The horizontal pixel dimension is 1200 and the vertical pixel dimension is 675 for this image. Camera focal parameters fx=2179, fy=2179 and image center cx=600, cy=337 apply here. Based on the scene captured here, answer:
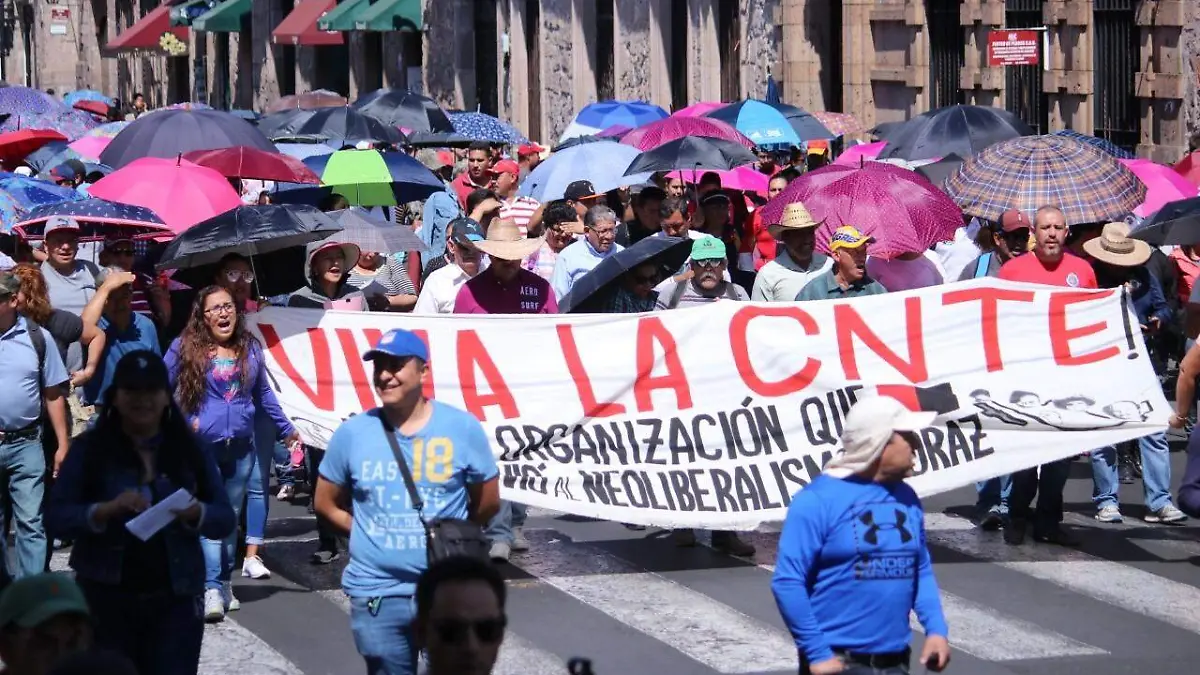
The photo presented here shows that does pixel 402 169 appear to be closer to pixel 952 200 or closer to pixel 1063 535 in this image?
pixel 952 200

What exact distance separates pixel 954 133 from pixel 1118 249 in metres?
5.15

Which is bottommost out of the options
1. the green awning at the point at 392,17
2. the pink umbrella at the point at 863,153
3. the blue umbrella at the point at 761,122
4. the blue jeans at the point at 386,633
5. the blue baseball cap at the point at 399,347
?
the blue jeans at the point at 386,633

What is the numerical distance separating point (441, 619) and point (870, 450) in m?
2.08

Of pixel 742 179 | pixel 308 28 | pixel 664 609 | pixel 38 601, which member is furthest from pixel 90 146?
pixel 308 28

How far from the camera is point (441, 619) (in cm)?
481

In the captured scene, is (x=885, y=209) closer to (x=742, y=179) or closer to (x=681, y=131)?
(x=681, y=131)

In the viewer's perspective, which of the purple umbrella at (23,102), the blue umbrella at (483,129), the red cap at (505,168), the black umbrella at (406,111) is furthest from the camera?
the purple umbrella at (23,102)

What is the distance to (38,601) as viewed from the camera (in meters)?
5.38

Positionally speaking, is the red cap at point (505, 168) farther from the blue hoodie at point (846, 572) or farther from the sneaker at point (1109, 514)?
the blue hoodie at point (846, 572)

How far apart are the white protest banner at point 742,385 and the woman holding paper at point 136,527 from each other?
12.3ft

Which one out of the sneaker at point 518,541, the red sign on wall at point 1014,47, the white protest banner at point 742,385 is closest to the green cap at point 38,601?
the white protest banner at point 742,385

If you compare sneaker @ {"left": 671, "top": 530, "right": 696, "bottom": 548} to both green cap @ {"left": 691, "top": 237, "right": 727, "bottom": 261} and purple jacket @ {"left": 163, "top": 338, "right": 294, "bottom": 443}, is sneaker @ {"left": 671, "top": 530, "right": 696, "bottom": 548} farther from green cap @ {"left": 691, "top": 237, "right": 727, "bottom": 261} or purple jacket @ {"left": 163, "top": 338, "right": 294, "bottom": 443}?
purple jacket @ {"left": 163, "top": 338, "right": 294, "bottom": 443}

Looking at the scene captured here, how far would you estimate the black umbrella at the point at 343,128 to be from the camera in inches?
820

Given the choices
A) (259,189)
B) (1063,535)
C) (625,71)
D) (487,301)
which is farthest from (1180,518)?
(625,71)
